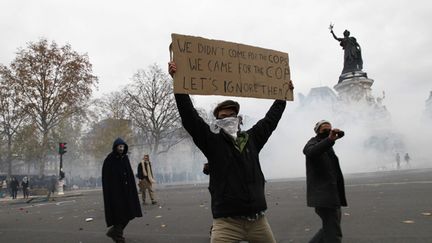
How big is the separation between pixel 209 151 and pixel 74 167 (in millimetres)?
93955

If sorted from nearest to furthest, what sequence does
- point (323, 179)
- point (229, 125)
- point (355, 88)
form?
point (229, 125) < point (323, 179) < point (355, 88)

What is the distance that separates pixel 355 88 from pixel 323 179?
2981 cm

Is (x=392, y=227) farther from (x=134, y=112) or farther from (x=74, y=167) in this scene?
(x=74, y=167)

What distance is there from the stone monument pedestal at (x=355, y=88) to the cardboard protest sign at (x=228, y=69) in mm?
30139

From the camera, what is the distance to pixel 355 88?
3291cm

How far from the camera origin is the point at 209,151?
3305mm

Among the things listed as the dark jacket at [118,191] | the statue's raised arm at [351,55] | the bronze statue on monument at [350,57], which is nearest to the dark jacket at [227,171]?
the dark jacket at [118,191]

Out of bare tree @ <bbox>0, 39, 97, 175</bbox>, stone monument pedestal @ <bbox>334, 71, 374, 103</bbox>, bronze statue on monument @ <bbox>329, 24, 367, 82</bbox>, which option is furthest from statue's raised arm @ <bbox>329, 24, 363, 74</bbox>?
bare tree @ <bbox>0, 39, 97, 175</bbox>

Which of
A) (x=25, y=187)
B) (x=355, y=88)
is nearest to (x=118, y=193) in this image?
(x=25, y=187)

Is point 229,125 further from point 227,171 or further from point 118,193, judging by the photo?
point 118,193

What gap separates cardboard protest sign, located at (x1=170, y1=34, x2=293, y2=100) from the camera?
3717 millimetres

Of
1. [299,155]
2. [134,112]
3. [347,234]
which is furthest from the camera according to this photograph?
[134,112]

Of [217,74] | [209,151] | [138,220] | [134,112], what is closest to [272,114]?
[217,74]

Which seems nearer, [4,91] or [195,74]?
[195,74]
